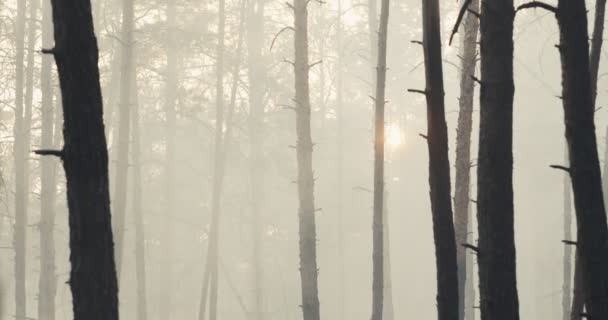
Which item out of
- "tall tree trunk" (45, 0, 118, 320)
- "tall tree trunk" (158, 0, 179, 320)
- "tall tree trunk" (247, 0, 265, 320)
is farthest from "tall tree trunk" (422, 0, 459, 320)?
"tall tree trunk" (158, 0, 179, 320)

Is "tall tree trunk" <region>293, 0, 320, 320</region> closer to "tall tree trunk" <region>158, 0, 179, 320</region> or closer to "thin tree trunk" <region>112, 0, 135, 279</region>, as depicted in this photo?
"thin tree trunk" <region>112, 0, 135, 279</region>

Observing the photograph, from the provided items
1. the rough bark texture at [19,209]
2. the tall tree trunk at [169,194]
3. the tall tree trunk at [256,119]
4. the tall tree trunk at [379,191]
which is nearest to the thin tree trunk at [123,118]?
the rough bark texture at [19,209]

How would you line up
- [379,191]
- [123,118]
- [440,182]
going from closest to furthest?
[440,182]
[379,191]
[123,118]

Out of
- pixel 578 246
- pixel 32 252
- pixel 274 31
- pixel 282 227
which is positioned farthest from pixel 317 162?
pixel 578 246

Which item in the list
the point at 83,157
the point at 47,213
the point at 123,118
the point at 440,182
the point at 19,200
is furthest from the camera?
the point at 19,200

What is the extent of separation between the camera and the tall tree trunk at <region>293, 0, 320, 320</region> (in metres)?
14.8

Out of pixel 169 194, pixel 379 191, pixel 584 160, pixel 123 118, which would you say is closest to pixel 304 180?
pixel 379 191

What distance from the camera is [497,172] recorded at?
23.2 ft

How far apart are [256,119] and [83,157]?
23784 millimetres

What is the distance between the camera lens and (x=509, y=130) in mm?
7145

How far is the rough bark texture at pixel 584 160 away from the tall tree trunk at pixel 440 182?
106cm

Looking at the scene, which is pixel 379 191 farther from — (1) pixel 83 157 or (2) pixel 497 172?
(1) pixel 83 157

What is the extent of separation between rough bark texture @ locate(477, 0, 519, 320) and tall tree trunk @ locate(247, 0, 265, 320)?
22.3 metres

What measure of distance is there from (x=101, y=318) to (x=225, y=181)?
3005cm
